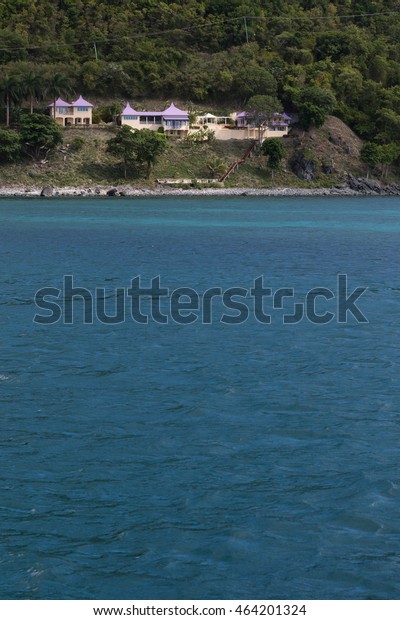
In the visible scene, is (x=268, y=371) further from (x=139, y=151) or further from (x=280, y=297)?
(x=139, y=151)

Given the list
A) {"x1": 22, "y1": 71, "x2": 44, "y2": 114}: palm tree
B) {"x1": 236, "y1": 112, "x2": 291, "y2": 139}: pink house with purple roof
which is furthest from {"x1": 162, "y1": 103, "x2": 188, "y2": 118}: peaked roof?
{"x1": 22, "y1": 71, "x2": 44, "y2": 114}: palm tree

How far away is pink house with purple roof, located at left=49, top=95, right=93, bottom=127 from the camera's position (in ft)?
411

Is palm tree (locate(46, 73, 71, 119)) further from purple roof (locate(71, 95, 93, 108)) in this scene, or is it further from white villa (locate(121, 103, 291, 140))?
white villa (locate(121, 103, 291, 140))

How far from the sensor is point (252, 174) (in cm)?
12050

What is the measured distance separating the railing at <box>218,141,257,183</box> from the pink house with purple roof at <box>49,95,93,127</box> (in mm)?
20590

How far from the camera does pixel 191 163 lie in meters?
119

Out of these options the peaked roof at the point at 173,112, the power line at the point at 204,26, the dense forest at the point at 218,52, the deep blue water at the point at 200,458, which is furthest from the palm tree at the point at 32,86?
the deep blue water at the point at 200,458

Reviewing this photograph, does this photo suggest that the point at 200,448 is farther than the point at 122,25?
No

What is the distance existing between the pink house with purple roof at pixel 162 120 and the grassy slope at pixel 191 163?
11.0ft

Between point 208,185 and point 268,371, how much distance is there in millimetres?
94669

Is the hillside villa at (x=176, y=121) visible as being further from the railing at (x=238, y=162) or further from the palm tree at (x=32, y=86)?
the palm tree at (x=32, y=86)

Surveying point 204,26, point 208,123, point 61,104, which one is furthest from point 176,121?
point 204,26

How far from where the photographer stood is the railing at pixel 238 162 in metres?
118

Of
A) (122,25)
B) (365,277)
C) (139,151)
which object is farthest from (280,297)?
(122,25)
